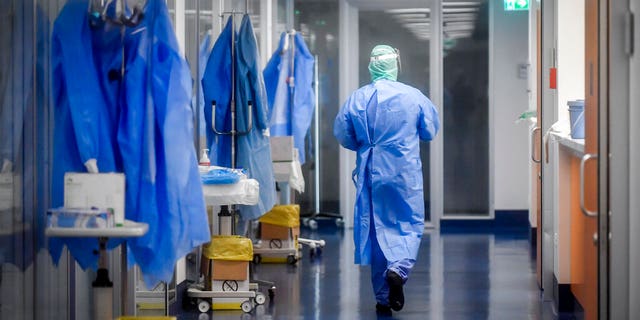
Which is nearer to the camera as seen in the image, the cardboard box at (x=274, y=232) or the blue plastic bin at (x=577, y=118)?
the blue plastic bin at (x=577, y=118)

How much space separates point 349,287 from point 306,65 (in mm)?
2521

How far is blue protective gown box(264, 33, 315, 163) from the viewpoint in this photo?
9156 mm

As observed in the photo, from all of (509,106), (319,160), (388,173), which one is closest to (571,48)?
(388,173)

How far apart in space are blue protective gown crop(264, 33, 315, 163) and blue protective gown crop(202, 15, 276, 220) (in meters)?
1.95

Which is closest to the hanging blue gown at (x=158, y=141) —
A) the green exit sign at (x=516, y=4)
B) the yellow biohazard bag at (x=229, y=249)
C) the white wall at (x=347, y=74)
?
the yellow biohazard bag at (x=229, y=249)

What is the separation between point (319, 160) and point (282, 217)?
9.76 feet

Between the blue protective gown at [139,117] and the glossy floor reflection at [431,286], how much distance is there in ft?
7.70

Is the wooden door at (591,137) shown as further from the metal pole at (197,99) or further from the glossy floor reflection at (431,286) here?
the metal pole at (197,99)

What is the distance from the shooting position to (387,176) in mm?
6594

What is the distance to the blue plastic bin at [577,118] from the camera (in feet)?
18.9

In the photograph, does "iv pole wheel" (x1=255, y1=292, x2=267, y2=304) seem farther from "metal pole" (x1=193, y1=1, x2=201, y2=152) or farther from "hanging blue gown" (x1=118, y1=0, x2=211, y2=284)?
"hanging blue gown" (x1=118, y1=0, x2=211, y2=284)

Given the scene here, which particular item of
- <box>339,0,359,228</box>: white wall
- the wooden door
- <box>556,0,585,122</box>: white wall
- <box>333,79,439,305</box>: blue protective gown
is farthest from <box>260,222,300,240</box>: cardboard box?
the wooden door

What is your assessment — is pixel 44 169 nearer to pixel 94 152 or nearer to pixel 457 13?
pixel 94 152

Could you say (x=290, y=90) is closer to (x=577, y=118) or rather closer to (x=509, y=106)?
(x=509, y=106)
